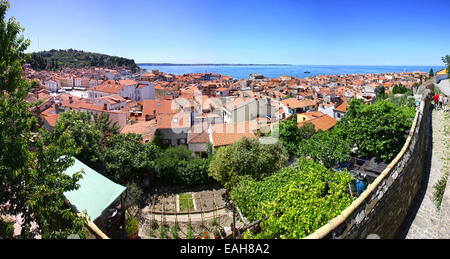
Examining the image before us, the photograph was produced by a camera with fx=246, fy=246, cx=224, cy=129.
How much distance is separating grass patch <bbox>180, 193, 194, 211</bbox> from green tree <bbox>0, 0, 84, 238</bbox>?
9.36 metres

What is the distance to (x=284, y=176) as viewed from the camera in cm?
765

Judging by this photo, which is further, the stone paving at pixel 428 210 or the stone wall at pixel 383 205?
the stone paving at pixel 428 210

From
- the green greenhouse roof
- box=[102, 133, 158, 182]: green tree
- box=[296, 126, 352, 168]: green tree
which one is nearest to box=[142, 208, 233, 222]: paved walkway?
box=[102, 133, 158, 182]: green tree

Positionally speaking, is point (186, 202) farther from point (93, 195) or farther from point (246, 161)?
point (93, 195)

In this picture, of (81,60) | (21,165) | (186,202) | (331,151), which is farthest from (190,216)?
(81,60)

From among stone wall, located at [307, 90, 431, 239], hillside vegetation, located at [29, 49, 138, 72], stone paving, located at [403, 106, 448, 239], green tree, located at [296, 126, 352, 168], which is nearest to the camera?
stone wall, located at [307, 90, 431, 239]

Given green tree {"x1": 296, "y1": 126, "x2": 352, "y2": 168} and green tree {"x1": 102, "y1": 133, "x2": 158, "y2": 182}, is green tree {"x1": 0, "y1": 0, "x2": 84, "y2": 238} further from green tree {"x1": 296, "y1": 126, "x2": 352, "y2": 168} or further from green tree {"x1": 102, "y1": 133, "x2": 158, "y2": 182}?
green tree {"x1": 296, "y1": 126, "x2": 352, "y2": 168}

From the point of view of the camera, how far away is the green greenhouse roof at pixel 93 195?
7141mm

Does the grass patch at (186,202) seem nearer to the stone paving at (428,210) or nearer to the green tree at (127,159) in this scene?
the green tree at (127,159)

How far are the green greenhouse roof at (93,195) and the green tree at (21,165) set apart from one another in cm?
187

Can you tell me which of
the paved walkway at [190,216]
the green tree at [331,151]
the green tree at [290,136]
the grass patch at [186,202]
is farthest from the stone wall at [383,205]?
the grass patch at [186,202]

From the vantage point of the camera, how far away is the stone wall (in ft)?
12.5

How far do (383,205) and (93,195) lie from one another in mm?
7783
